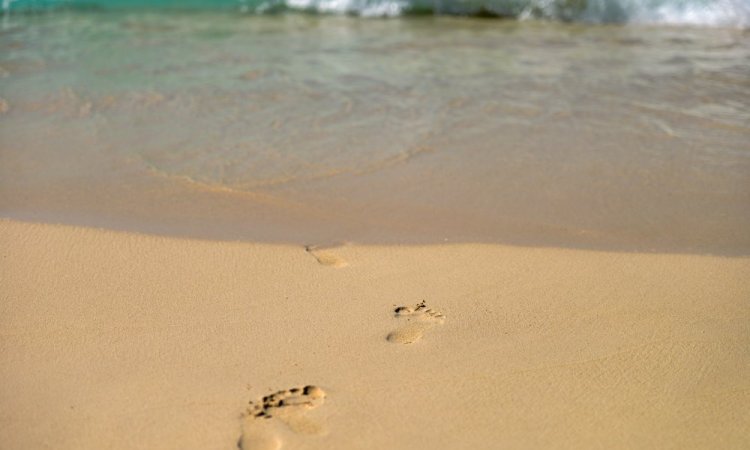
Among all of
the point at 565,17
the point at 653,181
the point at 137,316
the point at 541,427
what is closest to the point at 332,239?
the point at 137,316

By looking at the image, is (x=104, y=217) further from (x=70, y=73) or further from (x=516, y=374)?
(x=70, y=73)

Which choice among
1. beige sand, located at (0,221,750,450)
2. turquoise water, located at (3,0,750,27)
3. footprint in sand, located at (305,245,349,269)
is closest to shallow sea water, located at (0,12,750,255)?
footprint in sand, located at (305,245,349,269)

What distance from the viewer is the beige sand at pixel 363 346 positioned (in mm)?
2367

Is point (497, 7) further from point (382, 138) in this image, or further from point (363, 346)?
point (363, 346)

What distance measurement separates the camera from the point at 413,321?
9.61 feet

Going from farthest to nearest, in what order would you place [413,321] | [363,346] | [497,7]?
[497,7], [413,321], [363,346]

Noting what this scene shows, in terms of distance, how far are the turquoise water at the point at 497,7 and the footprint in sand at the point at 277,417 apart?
764 centimetres

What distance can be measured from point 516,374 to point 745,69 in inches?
194

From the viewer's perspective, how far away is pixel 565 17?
929cm

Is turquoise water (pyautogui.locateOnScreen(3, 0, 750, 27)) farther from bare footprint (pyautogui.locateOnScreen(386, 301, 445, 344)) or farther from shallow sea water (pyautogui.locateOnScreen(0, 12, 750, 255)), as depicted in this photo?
bare footprint (pyautogui.locateOnScreen(386, 301, 445, 344))

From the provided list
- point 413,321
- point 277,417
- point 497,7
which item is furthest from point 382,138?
point 497,7

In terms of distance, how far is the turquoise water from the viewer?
8.84 meters

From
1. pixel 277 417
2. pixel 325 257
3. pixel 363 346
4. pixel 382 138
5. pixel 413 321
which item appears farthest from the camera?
pixel 382 138

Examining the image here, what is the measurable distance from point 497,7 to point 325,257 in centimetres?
685
